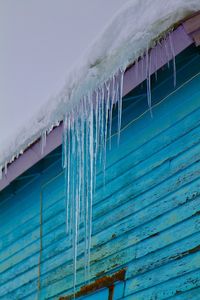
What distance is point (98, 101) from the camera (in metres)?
3.76

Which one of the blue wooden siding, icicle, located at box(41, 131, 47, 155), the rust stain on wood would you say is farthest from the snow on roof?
the rust stain on wood

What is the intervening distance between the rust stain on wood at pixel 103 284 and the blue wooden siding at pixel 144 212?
4cm

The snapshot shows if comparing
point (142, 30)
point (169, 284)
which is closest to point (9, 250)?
point (169, 284)

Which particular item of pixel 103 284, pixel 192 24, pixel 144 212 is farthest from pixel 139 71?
pixel 103 284

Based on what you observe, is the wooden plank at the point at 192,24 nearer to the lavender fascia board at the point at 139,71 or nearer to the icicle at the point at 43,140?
the lavender fascia board at the point at 139,71

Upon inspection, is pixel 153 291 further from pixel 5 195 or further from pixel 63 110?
pixel 5 195

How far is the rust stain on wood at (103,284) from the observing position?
3714 mm

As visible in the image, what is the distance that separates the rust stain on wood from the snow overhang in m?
1.10

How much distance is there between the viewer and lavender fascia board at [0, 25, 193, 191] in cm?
326

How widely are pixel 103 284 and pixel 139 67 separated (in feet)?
5.27

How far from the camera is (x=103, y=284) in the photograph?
12.6ft

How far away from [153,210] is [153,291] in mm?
550

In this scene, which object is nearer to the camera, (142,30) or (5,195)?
(142,30)

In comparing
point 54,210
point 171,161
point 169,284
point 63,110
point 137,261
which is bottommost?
point 169,284
